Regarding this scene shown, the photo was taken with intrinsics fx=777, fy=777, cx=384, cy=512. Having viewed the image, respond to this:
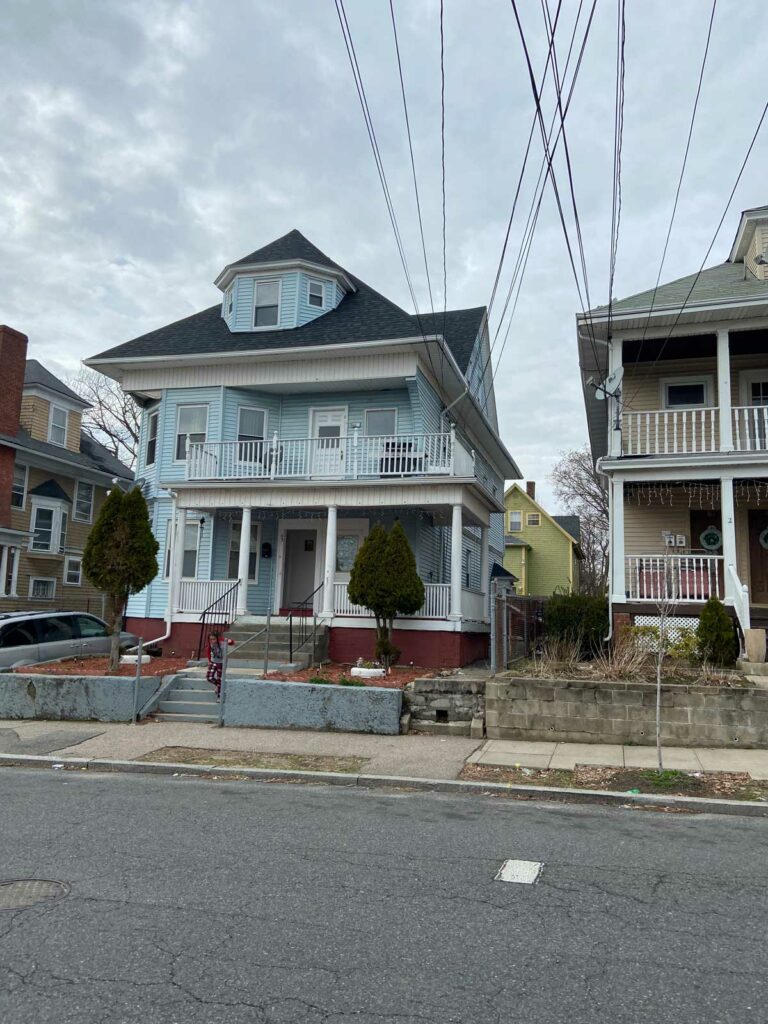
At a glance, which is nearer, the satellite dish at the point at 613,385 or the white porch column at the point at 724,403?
the white porch column at the point at 724,403

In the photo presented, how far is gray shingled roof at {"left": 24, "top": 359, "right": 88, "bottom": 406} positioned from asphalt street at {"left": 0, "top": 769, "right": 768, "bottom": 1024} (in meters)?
25.6

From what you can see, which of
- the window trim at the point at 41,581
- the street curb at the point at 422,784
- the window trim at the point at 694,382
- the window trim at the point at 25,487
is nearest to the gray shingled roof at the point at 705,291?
the window trim at the point at 694,382

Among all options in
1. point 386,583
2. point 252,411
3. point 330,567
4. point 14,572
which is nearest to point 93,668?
point 330,567

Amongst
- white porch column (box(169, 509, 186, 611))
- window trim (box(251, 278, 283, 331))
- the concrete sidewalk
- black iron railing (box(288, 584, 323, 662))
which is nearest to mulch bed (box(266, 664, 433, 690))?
black iron railing (box(288, 584, 323, 662))

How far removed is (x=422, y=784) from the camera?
827 centimetres

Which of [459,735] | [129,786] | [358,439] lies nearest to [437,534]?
[358,439]

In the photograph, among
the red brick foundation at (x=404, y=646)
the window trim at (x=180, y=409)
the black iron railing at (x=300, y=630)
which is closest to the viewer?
the black iron railing at (x=300, y=630)

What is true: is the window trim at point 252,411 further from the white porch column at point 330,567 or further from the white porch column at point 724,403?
the white porch column at point 724,403

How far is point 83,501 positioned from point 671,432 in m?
23.6

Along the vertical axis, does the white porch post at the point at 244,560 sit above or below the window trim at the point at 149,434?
below

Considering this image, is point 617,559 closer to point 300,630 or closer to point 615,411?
point 615,411

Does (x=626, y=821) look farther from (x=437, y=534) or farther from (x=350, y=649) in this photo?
(x=437, y=534)

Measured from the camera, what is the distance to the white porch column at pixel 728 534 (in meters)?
14.1

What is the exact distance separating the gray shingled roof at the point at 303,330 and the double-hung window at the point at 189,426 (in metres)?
1.46
